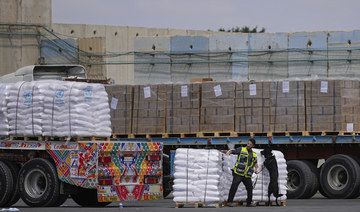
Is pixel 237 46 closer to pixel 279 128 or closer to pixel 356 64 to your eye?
pixel 356 64

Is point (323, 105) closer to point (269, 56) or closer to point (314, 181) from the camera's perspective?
point (314, 181)

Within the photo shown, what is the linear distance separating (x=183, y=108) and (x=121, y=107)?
1.84 metres

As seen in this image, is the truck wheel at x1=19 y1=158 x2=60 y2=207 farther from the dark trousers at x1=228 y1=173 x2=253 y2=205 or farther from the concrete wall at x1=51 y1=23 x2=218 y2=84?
the concrete wall at x1=51 y1=23 x2=218 y2=84

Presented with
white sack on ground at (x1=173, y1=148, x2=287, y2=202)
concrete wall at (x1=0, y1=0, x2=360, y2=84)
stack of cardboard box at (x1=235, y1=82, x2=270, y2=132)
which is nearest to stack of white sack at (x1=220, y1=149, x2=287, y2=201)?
white sack on ground at (x1=173, y1=148, x2=287, y2=202)

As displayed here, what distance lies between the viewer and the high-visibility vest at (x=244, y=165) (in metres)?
17.5

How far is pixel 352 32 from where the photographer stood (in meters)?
27.9

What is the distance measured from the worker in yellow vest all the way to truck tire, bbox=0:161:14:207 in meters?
4.53

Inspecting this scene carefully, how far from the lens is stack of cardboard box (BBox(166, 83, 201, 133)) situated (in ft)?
76.9

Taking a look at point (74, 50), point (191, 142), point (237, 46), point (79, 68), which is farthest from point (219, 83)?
point (74, 50)

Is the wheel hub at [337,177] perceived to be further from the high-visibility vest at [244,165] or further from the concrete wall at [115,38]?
the concrete wall at [115,38]

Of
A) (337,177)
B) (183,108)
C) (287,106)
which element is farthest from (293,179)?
(183,108)

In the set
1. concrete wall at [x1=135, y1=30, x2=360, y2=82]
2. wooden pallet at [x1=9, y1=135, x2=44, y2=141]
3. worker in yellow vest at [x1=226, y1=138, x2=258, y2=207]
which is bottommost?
worker in yellow vest at [x1=226, y1=138, x2=258, y2=207]

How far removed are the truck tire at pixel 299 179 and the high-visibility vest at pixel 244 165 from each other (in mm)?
4394

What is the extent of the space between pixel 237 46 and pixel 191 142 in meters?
8.15
